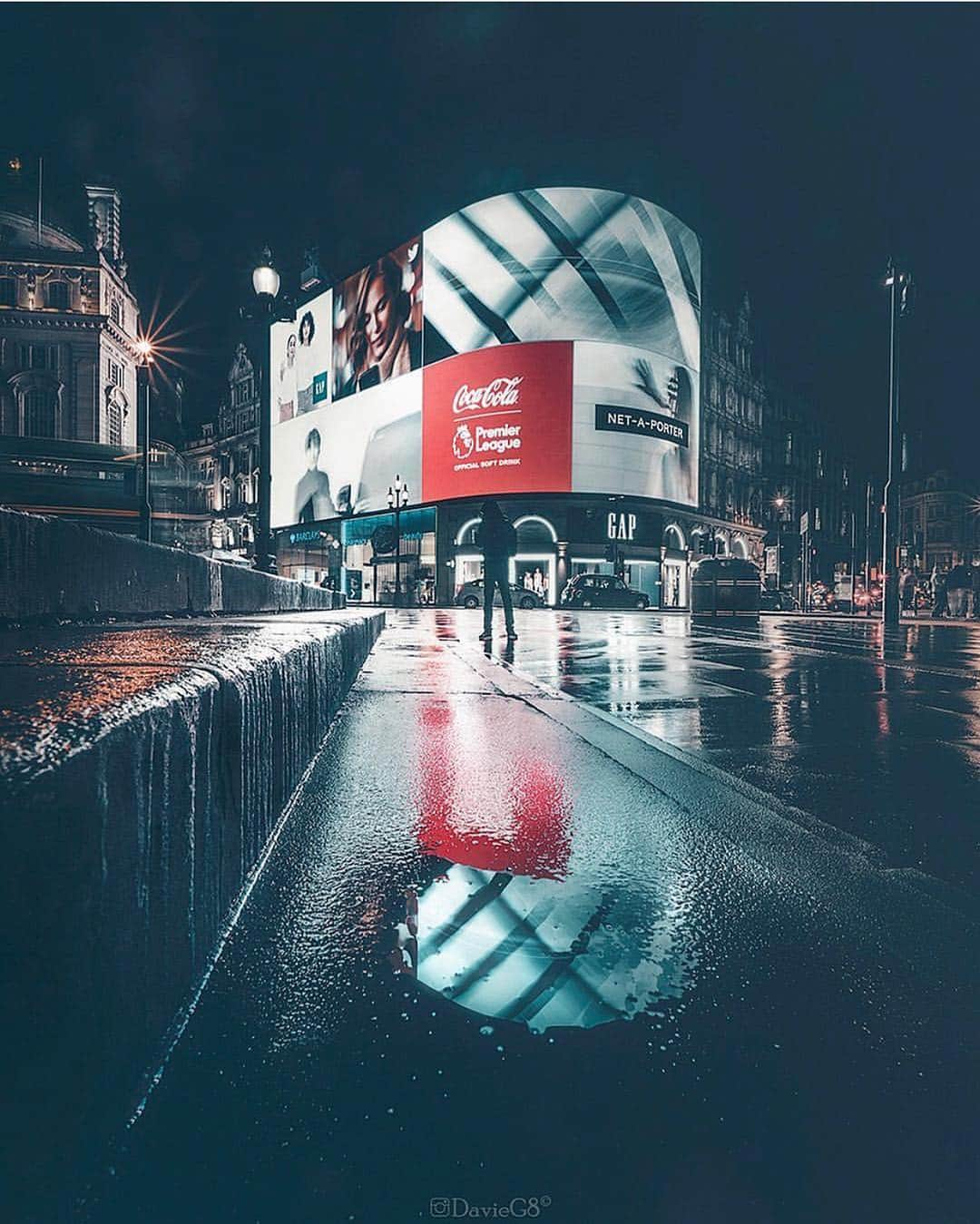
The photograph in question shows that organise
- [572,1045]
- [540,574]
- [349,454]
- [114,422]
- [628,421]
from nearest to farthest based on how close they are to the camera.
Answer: [572,1045] → [628,421] → [540,574] → [349,454] → [114,422]

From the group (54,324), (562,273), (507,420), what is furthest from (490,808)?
(54,324)

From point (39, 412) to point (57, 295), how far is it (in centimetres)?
914

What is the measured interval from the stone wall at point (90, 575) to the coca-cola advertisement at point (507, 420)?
39.2 m

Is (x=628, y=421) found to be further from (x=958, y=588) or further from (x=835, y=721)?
(x=835, y=721)

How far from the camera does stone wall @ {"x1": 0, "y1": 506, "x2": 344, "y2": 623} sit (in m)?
2.88

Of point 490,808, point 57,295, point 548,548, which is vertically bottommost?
point 490,808

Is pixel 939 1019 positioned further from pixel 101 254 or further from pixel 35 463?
pixel 101 254

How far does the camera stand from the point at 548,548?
45.2 meters

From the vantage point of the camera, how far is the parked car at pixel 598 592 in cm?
3512

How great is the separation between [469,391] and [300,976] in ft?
152

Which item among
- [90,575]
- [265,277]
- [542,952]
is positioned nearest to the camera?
[542,952]

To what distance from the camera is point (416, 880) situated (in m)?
1.98

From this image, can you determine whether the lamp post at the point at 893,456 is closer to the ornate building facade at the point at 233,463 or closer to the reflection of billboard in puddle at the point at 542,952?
the reflection of billboard in puddle at the point at 542,952

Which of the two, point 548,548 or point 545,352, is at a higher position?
point 545,352
